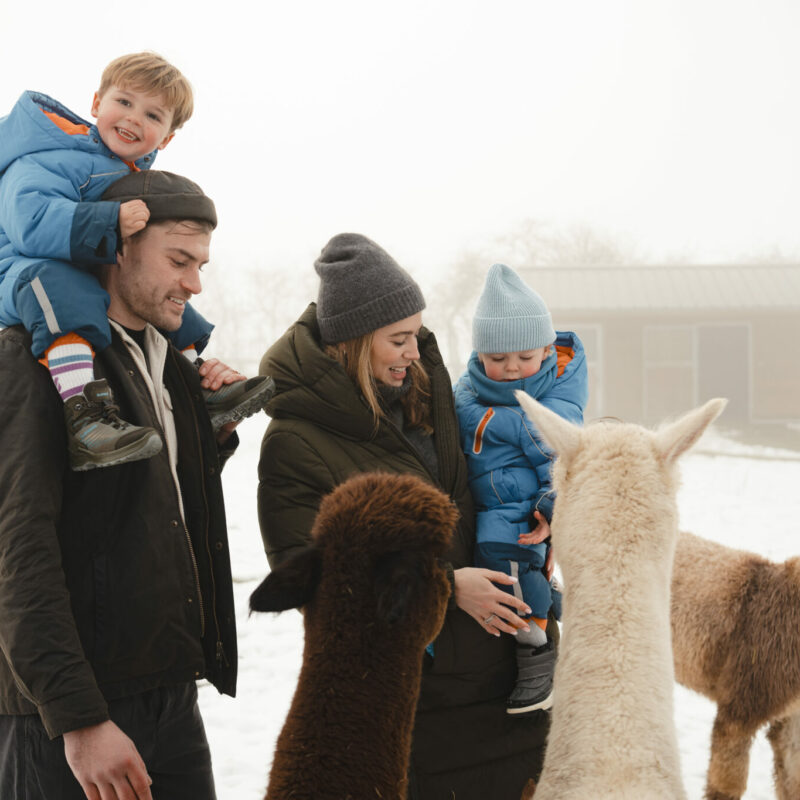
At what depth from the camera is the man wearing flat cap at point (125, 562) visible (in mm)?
1479

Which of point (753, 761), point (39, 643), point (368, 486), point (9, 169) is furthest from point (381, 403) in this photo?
point (753, 761)

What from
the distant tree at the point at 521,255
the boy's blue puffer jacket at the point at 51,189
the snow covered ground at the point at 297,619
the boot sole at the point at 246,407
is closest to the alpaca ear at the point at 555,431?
the snow covered ground at the point at 297,619

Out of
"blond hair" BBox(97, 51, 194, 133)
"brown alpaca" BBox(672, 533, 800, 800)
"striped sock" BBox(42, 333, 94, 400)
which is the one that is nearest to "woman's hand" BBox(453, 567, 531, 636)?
"striped sock" BBox(42, 333, 94, 400)

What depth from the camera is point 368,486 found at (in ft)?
4.90

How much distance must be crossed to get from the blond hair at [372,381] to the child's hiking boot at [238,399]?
0.22 metres

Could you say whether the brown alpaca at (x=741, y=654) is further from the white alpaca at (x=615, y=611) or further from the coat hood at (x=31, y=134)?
the coat hood at (x=31, y=134)

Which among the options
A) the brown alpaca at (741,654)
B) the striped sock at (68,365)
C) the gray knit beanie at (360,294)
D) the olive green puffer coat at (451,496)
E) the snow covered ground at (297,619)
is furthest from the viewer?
the snow covered ground at (297,619)

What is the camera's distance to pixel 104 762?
148cm

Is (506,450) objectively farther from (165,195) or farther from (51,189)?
(51,189)

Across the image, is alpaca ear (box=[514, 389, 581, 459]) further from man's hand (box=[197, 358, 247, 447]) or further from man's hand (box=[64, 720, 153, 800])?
man's hand (box=[64, 720, 153, 800])

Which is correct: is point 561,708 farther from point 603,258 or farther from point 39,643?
point 603,258

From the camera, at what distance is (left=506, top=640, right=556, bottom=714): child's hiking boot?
2.06m

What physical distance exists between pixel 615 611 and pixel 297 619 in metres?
5.13

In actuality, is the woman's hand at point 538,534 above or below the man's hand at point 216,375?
below
